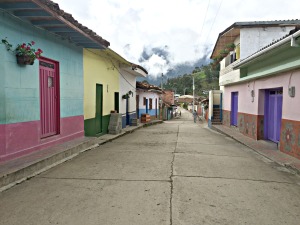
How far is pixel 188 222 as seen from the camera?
3262mm

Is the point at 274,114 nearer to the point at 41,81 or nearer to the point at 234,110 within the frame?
the point at 234,110

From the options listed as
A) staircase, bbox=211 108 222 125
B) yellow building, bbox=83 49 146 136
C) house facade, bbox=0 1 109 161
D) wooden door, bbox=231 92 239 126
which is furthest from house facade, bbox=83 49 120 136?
staircase, bbox=211 108 222 125

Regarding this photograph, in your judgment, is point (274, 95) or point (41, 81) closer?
point (41, 81)

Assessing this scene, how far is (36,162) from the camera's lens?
5.50m

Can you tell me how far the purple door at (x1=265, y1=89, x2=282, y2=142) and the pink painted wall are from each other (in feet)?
1.06

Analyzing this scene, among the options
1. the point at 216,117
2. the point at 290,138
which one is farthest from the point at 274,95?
the point at 216,117

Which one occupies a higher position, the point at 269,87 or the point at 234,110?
the point at 269,87

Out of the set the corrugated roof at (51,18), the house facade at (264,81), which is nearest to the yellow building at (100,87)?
the corrugated roof at (51,18)

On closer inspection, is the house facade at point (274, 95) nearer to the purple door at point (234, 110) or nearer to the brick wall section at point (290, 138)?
the brick wall section at point (290, 138)

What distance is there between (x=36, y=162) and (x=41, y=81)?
2407 millimetres

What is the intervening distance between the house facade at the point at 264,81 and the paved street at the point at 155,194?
7.66 ft

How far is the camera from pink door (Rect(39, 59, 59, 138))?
22.9ft

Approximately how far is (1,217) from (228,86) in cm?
1598

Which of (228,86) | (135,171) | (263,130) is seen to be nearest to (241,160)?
(135,171)
